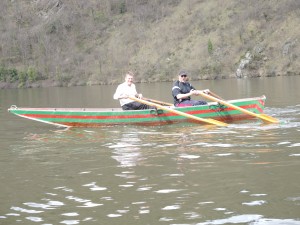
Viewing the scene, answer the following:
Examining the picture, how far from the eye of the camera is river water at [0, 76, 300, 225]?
8352 millimetres

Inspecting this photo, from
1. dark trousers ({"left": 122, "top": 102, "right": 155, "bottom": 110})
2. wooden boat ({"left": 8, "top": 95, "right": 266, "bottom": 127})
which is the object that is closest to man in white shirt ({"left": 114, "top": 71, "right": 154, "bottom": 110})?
dark trousers ({"left": 122, "top": 102, "right": 155, "bottom": 110})

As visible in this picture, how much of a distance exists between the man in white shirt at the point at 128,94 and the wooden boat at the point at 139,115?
0.53 m

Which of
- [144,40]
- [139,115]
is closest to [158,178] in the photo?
[139,115]

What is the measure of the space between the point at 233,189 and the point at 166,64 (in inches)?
3634

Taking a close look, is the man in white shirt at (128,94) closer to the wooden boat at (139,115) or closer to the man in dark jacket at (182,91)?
the wooden boat at (139,115)

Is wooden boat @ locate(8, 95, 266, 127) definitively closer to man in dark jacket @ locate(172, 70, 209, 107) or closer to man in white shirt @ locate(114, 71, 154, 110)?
man in white shirt @ locate(114, 71, 154, 110)

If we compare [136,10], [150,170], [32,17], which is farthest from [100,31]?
[150,170]

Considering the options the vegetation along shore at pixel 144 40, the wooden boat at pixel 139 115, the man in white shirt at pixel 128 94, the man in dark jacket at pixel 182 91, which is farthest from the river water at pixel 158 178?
the vegetation along shore at pixel 144 40

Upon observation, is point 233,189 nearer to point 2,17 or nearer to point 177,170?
point 177,170

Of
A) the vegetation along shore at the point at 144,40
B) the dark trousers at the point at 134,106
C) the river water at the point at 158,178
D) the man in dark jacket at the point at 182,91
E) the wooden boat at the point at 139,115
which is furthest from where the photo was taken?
the vegetation along shore at the point at 144,40

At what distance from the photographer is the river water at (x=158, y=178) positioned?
27.4ft

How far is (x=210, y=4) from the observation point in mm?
111562

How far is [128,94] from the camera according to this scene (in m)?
20.6

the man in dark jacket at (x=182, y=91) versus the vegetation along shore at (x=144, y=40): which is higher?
the vegetation along shore at (x=144, y=40)
